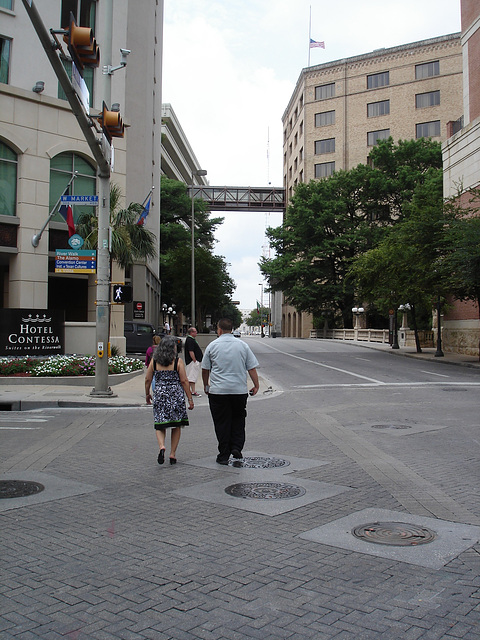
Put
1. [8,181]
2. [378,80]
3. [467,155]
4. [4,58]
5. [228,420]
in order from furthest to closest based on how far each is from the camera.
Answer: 1. [378,80]
2. [467,155]
3. [4,58]
4. [8,181]
5. [228,420]


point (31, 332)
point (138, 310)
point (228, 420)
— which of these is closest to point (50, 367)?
point (31, 332)

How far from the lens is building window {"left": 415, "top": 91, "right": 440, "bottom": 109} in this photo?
6544 centimetres

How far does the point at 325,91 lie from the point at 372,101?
276 inches

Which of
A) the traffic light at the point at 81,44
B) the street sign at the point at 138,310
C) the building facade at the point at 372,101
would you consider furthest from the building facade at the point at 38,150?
the building facade at the point at 372,101

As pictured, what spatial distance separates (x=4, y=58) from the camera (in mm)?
24594

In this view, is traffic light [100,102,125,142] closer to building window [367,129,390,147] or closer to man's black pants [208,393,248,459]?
man's black pants [208,393,248,459]

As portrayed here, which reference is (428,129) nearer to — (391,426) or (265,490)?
(391,426)

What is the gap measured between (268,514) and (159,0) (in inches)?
2227

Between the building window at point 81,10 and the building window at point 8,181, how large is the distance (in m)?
7.17

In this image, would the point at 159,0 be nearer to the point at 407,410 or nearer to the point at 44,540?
the point at 407,410

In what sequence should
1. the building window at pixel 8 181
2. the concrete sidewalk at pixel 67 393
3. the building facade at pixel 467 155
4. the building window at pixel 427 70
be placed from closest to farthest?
the concrete sidewalk at pixel 67 393 → the building window at pixel 8 181 → the building facade at pixel 467 155 → the building window at pixel 427 70

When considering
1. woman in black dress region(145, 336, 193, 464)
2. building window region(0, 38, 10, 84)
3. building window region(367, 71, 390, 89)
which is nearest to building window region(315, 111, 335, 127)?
building window region(367, 71, 390, 89)

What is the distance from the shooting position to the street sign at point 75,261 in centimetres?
1543

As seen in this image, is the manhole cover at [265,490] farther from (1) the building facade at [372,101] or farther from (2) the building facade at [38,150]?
(1) the building facade at [372,101]
